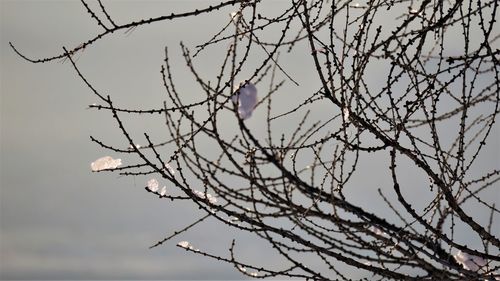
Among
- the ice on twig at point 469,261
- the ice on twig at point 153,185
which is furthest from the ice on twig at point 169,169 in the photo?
the ice on twig at point 469,261

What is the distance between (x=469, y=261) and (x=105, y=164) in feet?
7.69

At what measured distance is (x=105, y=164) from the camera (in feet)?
12.1

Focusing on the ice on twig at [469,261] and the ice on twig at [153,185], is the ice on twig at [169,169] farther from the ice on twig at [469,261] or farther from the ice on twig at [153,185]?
the ice on twig at [469,261]

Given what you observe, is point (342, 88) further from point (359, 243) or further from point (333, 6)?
point (359, 243)

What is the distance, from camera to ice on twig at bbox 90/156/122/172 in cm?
360

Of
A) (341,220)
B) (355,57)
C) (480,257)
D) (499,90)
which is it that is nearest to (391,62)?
(355,57)

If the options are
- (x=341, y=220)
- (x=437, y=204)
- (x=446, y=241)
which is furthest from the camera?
(x=437, y=204)

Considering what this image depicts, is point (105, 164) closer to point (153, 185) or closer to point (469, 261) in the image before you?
point (153, 185)

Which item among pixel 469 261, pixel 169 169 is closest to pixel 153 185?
pixel 169 169

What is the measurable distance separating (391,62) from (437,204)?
1001 mm

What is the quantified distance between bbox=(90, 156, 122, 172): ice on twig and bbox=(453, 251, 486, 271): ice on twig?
84.1 inches

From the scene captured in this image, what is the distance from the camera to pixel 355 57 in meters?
3.13

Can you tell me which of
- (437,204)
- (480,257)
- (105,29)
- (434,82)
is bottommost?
(480,257)

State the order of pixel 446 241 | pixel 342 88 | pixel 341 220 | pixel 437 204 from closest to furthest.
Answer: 1. pixel 342 88
2. pixel 341 220
3. pixel 446 241
4. pixel 437 204
